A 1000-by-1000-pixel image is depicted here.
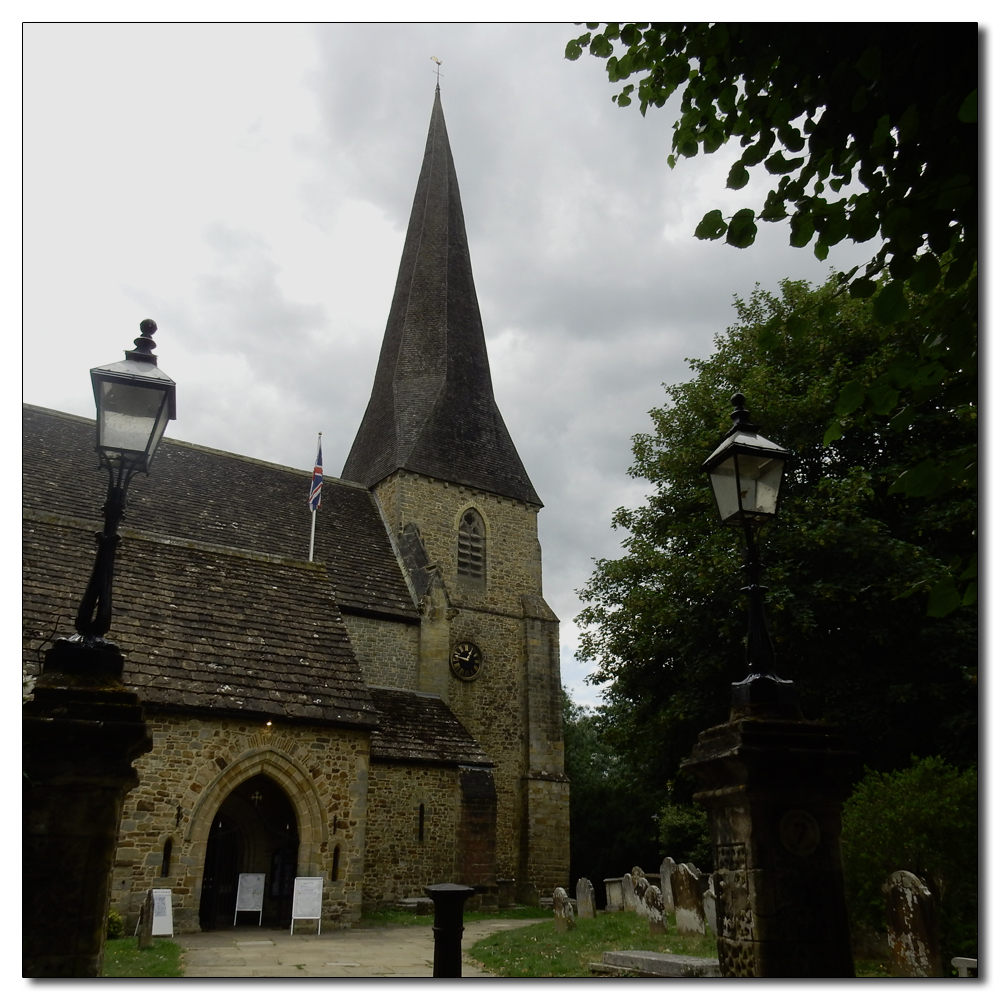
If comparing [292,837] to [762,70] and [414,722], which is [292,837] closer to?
[414,722]

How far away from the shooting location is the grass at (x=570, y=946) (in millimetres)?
7477

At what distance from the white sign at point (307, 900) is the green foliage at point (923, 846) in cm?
593

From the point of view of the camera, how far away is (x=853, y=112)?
371 centimetres

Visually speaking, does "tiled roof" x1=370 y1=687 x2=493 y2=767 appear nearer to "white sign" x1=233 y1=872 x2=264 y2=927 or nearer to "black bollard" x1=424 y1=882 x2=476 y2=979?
"white sign" x1=233 y1=872 x2=264 y2=927

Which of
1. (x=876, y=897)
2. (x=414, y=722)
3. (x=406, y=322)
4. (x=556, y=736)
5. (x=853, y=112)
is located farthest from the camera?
(x=406, y=322)

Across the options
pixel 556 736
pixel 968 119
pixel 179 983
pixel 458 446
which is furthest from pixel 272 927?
pixel 458 446

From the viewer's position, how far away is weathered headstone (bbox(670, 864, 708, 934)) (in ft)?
31.1

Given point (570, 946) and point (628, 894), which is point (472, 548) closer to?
point (628, 894)

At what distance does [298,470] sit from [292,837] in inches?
459

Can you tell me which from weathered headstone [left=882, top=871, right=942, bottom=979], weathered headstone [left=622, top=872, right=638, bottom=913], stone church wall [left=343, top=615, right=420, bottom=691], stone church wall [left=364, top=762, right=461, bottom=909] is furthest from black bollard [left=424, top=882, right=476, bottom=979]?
stone church wall [left=343, top=615, right=420, bottom=691]

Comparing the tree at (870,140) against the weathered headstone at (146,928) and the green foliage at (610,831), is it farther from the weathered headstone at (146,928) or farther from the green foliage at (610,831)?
the green foliage at (610,831)

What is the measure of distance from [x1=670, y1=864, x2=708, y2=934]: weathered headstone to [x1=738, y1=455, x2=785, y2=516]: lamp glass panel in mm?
6731

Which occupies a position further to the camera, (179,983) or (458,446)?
(458,446)

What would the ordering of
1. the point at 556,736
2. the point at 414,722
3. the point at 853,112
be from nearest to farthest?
the point at 853,112 < the point at 414,722 < the point at 556,736
